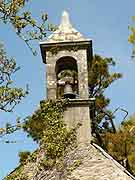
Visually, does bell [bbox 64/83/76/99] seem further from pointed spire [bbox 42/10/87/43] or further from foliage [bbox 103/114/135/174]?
foliage [bbox 103/114/135/174]

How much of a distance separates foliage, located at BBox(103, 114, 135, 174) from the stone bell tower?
5382 mm

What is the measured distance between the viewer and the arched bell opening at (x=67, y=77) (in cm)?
1012

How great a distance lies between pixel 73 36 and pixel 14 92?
4.37 metres

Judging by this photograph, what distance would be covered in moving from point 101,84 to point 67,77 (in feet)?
22.8

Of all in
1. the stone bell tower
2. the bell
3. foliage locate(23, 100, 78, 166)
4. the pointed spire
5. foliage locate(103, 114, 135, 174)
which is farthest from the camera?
foliage locate(103, 114, 135, 174)

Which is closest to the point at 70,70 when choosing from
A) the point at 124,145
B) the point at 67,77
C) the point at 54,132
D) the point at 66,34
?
the point at 67,77

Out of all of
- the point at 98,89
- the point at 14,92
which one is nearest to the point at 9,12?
the point at 14,92

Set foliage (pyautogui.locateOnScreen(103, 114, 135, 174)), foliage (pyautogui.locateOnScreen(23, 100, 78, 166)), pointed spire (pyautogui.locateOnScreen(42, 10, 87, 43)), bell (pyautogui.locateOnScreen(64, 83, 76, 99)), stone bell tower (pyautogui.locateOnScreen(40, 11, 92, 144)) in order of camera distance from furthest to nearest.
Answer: foliage (pyautogui.locateOnScreen(103, 114, 135, 174)), pointed spire (pyautogui.locateOnScreen(42, 10, 87, 43)), bell (pyautogui.locateOnScreen(64, 83, 76, 99)), stone bell tower (pyautogui.locateOnScreen(40, 11, 92, 144)), foliage (pyautogui.locateOnScreen(23, 100, 78, 166))

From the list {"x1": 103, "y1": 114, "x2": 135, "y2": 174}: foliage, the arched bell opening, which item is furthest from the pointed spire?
{"x1": 103, "y1": 114, "x2": 135, "y2": 174}: foliage

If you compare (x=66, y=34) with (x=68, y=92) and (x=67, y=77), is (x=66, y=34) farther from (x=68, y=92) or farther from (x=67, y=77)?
(x=68, y=92)

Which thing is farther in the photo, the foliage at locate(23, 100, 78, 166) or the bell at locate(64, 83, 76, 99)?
the bell at locate(64, 83, 76, 99)

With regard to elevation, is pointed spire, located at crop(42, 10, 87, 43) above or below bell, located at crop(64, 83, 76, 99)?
above

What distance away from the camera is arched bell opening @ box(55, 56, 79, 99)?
10117 mm

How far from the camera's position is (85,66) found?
10359 mm
